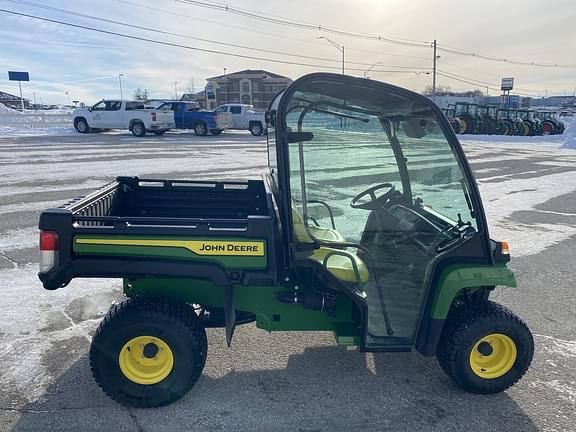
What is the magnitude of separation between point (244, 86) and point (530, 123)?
170 feet

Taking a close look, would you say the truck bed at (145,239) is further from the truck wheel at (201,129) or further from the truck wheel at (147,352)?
the truck wheel at (201,129)

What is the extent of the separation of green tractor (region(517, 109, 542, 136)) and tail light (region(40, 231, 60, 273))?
3264 cm

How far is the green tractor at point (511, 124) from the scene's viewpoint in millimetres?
28516

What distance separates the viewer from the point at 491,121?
91.9ft

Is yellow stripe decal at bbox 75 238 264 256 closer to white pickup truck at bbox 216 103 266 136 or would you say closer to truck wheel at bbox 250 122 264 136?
truck wheel at bbox 250 122 264 136

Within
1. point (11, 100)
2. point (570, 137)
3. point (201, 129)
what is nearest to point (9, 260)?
point (201, 129)

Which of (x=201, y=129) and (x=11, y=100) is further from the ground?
(x=11, y=100)

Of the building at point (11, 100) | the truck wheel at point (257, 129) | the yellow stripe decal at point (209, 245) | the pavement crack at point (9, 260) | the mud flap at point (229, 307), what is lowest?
the pavement crack at point (9, 260)

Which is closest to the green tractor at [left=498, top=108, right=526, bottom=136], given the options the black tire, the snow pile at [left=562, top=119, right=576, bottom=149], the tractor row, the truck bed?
the tractor row

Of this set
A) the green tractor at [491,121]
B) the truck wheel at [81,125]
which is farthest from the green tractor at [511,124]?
the truck wheel at [81,125]

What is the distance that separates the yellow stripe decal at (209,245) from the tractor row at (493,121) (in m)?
26.8

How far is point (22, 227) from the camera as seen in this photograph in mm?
6184

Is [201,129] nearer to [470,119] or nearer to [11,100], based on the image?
[470,119]

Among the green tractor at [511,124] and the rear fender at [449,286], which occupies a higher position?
the green tractor at [511,124]
